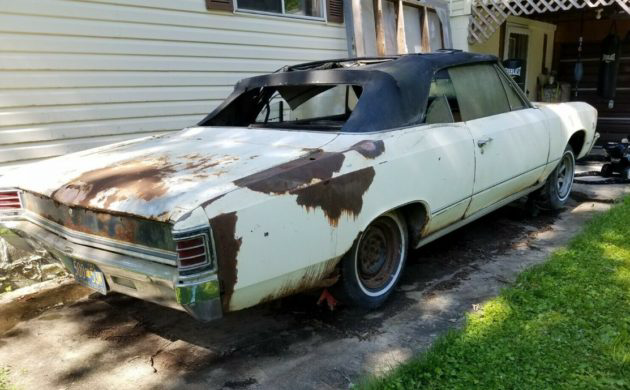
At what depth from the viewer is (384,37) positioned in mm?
7312

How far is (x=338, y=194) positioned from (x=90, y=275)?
4.66ft

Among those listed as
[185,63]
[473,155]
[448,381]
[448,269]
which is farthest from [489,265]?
[185,63]

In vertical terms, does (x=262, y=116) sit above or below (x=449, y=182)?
above

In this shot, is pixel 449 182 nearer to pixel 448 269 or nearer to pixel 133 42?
→ pixel 448 269

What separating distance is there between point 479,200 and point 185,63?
3.46 metres

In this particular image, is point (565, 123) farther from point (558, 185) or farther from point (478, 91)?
point (478, 91)

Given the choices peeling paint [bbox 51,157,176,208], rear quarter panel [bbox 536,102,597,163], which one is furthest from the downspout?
peeling paint [bbox 51,157,176,208]

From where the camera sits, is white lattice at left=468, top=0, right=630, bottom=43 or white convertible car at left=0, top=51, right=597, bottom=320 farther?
white lattice at left=468, top=0, right=630, bottom=43

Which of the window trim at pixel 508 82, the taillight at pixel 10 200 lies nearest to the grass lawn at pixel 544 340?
the window trim at pixel 508 82

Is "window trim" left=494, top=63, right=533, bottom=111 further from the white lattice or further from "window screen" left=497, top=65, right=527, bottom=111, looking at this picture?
the white lattice

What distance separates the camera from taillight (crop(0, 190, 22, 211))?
314cm

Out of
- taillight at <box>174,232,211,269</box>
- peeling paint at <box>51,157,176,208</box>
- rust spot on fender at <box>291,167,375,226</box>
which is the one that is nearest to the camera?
taillight at <box>174,232,211,269</box>

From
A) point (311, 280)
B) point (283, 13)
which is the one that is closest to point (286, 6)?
point (283, 13)

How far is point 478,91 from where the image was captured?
416cm
